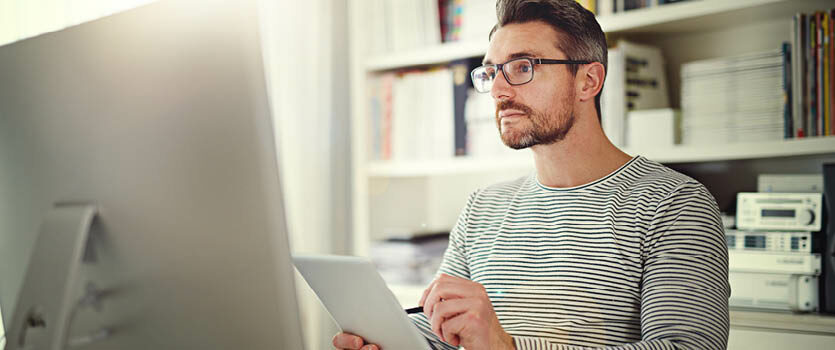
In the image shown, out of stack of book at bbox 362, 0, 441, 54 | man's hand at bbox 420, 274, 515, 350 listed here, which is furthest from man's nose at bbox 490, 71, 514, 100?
stack of book at bbox 362, 0, 441, 54

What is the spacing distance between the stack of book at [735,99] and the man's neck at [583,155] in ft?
1.90

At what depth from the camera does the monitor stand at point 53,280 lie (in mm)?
666

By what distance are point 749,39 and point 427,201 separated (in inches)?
47.6

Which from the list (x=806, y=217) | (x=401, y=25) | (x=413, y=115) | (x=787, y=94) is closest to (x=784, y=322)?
(x=806, y=217)

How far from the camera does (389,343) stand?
937 mm

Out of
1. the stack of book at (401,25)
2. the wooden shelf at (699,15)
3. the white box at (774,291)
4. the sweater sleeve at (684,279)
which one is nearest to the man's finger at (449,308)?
the sweater sleeve at (684,279)

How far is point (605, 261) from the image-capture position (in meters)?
1.13

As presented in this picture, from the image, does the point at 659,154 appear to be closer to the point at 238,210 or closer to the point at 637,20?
the point at 637,20

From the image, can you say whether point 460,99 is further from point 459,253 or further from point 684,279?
point 684,279

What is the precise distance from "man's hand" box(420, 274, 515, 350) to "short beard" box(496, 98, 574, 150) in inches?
15.4

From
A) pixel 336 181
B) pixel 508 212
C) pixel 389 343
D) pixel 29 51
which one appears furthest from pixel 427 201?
pixel 29 51

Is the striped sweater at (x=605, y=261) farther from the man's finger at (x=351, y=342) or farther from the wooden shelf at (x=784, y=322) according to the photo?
the wooden shelf at (x=784, y=322)

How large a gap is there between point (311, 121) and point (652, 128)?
1103 millimetres

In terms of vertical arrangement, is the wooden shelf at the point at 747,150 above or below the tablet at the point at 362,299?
above
